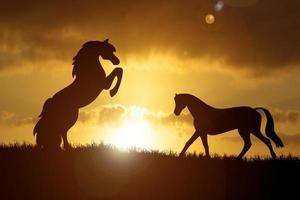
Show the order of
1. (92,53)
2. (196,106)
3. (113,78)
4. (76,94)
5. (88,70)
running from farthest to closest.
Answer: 1. (196,106)
2. (113,78)
3. (92,53)
4. (88,70)
5. (76,94)

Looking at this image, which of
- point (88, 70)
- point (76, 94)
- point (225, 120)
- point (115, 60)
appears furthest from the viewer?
point (225, 120)

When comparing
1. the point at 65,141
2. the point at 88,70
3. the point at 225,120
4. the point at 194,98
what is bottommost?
the point at 65,141

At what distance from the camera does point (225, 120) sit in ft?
51.4

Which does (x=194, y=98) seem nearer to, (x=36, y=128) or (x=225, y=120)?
(x=225, y=120)

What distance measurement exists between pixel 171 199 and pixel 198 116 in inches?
200

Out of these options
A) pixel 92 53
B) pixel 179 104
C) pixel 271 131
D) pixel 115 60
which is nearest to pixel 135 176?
pixel 92 53

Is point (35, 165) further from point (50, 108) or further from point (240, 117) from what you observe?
point (240, 117)

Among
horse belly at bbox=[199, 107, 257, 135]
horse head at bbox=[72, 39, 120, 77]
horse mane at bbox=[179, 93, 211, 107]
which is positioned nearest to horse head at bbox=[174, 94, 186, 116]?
horse mane at bbox=[179, 93, 211, 107]

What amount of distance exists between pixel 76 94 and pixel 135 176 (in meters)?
2.78

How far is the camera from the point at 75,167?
1193cm

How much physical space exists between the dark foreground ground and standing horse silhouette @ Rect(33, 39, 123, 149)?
49cm

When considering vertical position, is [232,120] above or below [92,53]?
below

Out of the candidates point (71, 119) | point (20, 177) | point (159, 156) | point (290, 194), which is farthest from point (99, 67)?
point (290, 194)

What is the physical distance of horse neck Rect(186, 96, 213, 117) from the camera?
50.5ft
